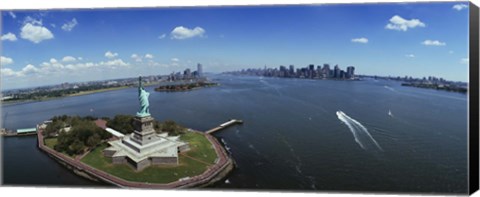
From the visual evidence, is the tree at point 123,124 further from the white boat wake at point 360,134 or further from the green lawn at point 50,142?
the white boat wake at point 360,134

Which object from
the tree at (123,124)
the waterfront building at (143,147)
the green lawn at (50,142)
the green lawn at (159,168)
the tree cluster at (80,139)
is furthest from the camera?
the tree at (123,124)

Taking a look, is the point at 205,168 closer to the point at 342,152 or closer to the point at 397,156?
the point at 342,152

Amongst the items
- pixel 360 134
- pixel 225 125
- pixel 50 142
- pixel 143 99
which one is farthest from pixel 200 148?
pixel 360 134

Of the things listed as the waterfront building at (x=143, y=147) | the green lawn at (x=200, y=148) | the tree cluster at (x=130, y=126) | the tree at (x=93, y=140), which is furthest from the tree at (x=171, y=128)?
the tree at (x=93, y=140)

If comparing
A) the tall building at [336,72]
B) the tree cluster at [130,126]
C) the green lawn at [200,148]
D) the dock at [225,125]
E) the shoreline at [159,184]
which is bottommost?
the shoreline at [159,184]

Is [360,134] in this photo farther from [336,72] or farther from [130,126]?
[130,126]

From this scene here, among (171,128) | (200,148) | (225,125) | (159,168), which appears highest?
(171,128)
